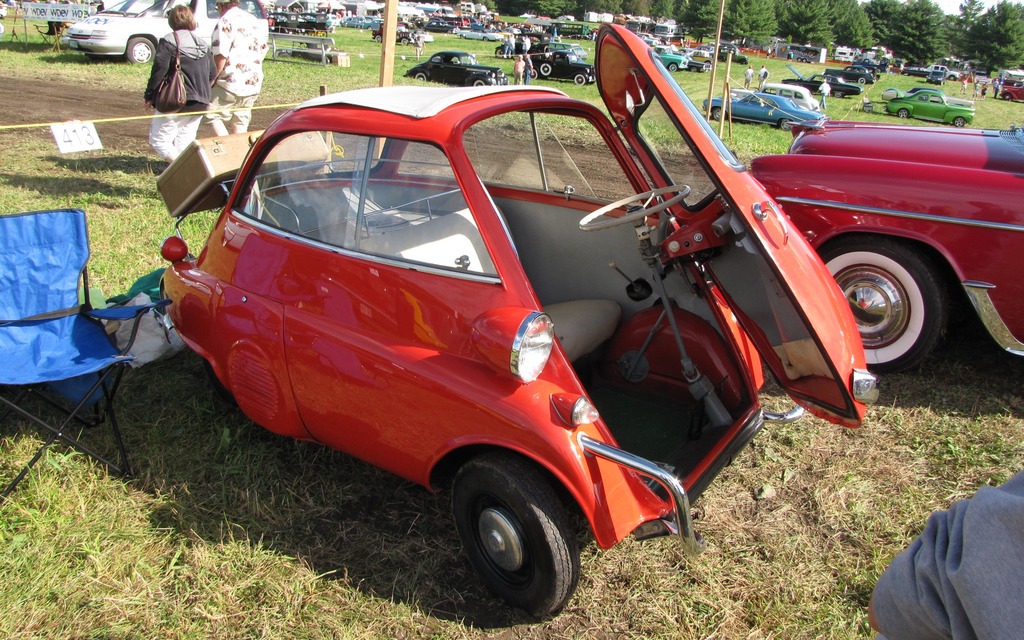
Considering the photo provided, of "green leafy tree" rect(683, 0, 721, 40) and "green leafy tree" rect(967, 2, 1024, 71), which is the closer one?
"green leafy tree" rect(967, 2, 1024, 71)

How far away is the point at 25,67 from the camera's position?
16.0 m

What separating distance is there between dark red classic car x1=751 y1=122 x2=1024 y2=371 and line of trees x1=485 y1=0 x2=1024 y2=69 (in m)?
70.6

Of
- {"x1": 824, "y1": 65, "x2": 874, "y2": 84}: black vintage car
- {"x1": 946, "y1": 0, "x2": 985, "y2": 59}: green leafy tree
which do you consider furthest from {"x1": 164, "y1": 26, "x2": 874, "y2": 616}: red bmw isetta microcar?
{"x1": 946, "y1": 0, "x2": 985, "y2": 59}: green leafy tree

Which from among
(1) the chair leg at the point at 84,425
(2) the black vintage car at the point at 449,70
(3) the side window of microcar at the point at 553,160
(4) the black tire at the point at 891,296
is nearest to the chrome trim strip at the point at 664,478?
(3) the side window of microcar at the point at 553,160

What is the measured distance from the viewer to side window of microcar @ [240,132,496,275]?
2615 millimetres

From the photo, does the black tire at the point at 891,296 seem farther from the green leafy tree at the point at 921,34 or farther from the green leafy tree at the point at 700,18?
the green leafy tree at the point at 921,34

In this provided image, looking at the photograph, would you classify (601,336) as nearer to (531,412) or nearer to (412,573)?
(531,412)

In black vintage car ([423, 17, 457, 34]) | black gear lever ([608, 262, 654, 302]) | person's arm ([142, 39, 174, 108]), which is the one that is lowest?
black gear lever ([608, 262, 654, 302])

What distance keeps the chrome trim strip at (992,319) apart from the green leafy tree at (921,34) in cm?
8373

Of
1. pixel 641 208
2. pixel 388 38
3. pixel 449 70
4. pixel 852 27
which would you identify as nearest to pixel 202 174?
pixel 388 38

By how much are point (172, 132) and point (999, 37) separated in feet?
283

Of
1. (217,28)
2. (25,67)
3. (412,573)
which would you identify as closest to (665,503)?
(412,573)

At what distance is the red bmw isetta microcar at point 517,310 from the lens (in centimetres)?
234

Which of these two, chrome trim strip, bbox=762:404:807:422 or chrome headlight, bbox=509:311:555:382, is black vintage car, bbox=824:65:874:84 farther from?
chrome headlight, bbox=509:311:555:382
